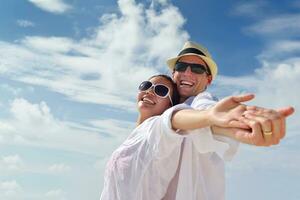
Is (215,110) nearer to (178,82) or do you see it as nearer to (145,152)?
(145,152)

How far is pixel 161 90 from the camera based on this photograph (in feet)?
19.9

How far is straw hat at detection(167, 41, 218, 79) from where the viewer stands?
6297mm

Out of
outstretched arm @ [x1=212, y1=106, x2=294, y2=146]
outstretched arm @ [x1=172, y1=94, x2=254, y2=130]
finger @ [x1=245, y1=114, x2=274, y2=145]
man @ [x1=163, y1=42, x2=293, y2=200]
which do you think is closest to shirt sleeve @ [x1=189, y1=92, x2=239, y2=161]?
man @ [x1=163, y1=42, x2=293, y2=200]

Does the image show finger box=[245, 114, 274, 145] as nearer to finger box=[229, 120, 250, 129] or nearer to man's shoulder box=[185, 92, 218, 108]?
finger box=[229, 120, 250, 129]

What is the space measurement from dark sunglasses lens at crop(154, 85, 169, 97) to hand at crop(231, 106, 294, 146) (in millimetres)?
2515

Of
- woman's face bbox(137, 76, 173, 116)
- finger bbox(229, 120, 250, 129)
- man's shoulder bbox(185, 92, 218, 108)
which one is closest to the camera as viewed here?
finger bbox(229, 120, 250, 129)

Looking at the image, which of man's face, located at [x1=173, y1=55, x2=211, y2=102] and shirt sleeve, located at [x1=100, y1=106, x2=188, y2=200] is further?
man's face, located at [x1=173, y1=55, x2=211, y2=102]

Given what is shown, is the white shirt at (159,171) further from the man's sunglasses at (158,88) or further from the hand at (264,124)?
the hand at (264,124)

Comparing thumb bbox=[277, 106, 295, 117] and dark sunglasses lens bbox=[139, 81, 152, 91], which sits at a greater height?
dark sunglasses lens bbox=[139, 81, 152, 91]

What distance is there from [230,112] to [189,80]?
8.13 feet

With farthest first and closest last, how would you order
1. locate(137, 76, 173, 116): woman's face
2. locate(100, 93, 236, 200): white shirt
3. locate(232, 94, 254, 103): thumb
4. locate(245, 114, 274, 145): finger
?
locate(137, 76, 173, 116): woman's face < locate(100, 93, 236, 200): white shirt < locate(232, 94, 254, 103): thumb < locate(245, 114, 274, 145): finger

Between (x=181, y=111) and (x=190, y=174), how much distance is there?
1.14 meters

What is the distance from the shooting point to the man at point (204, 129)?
340cm

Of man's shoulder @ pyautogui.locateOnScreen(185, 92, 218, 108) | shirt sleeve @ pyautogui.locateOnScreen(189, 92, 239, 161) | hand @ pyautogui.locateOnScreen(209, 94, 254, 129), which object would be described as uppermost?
man's shoulder @ pyautogui.locateOnScreen(185, 92, 218, 108)
